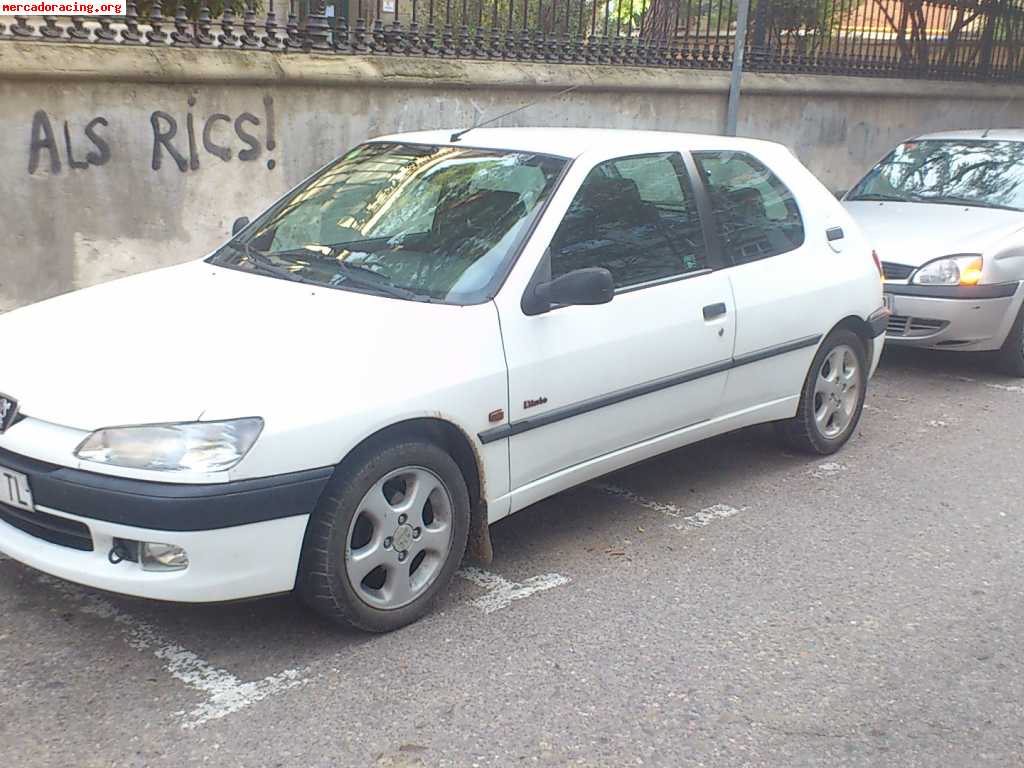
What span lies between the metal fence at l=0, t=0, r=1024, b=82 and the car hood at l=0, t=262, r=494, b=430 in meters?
3.85

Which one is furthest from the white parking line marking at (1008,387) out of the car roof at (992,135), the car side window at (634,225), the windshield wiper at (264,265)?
the windshield wiper at (264,265)

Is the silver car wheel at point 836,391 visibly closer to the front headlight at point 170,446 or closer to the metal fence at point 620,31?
the front headlight at point 170,446

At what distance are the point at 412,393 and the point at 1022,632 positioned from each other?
2.35 metres

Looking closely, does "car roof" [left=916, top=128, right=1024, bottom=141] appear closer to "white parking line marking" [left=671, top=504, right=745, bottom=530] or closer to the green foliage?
"white parking line marking" [left=671, top=504, right=745, bottom=530]

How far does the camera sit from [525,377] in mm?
4105

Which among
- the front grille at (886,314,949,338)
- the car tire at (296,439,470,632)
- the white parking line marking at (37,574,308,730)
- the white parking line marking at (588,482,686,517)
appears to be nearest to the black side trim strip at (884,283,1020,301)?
the front grille at (886,314,949,338)

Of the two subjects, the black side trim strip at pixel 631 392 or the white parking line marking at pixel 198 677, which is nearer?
the white parking line marking at pixel 198 677

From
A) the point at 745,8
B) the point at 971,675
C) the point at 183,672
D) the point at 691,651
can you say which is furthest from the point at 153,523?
the point at 745,8

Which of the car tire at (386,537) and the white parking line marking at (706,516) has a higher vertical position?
the car tire at (386,537)

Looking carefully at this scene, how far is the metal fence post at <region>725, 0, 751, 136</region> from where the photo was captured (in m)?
10.6

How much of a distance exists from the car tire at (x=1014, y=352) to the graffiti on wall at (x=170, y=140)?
17.4 feet

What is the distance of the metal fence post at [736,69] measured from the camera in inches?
417

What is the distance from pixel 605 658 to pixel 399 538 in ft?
2.59

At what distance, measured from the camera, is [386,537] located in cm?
375
